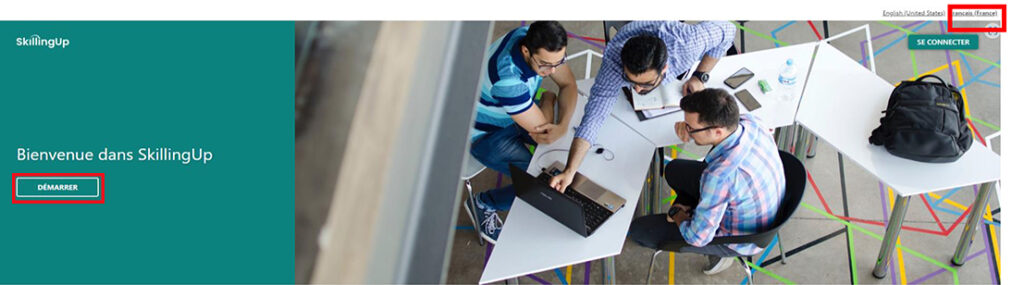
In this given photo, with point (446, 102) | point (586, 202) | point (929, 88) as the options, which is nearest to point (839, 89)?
point (929, 88)

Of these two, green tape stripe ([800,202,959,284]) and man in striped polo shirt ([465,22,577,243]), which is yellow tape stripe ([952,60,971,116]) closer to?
green tape stripe ([800,202,959,284])

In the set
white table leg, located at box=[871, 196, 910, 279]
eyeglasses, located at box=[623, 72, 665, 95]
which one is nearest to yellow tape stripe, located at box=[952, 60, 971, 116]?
white table leg, located at box=[871, 196, 910, 279]

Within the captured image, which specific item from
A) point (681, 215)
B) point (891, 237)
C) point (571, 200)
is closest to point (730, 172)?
point (681, 215)

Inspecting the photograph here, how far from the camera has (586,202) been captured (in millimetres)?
2666

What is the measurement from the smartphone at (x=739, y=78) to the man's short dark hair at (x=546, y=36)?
880 millimetres

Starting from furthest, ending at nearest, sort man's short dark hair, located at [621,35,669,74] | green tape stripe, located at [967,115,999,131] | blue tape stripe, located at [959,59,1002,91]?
blue tape stripe, located at [959,59,1002,91] → green tape stripe, located at [967,115,999,131] → man's short dark hair, located at [621,35,669,74]

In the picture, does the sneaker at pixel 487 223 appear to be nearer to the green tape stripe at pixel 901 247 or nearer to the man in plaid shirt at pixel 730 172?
the man in plaid shirt at pixel 730 172

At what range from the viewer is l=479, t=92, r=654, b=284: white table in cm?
251

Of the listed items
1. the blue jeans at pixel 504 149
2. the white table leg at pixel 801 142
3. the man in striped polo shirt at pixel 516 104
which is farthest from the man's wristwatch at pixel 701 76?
the blue jeans at pixel 504 149

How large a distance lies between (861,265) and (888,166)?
787mm

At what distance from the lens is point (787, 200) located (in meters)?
2.57

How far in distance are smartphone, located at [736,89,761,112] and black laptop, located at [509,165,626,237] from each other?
0.72 m

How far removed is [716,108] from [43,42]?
2.08 metres

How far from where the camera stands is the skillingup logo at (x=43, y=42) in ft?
1.98
